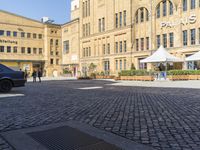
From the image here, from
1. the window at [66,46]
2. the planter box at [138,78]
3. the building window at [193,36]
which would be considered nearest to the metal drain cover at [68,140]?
the planter box at [138,78]

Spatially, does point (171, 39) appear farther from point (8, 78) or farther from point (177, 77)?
point (8, 78)

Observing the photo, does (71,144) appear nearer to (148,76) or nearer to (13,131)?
(13,131)

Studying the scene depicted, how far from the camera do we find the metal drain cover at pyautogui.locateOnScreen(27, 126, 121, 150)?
3998mm

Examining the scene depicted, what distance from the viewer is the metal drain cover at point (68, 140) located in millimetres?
3998

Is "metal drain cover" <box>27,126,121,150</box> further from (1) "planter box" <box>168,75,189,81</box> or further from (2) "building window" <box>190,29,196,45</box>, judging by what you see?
(2) "building window" <box>190,29,196,45</box>

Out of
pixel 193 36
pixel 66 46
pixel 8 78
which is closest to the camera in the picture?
pixel 8 78

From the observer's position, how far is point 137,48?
4009cm

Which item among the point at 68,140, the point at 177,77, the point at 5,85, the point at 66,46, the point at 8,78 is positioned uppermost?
the point at 66,46

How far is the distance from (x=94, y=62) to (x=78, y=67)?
787 centimetres

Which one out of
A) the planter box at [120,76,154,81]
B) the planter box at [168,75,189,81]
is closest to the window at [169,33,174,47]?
the planter box at [168,75,189,81]

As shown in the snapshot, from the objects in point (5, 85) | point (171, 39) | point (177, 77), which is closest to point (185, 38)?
point (171, 39)

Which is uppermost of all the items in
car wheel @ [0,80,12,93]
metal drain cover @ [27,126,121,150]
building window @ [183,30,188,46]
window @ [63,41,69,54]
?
window @ [63,41,69,54]

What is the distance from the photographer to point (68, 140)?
14.4 ft

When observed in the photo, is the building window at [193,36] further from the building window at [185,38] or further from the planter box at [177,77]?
the planter box at [177,77]
